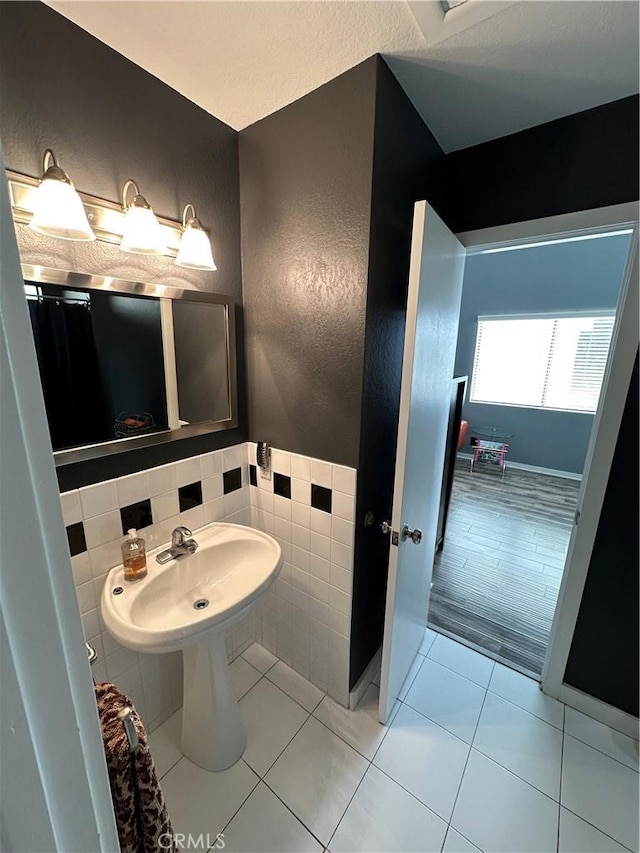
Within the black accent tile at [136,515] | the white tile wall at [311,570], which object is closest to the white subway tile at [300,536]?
the white tile wall at [311,570]

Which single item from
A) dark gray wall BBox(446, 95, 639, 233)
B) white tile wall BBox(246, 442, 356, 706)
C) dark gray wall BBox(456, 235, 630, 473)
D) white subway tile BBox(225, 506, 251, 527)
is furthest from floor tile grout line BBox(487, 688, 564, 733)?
dark gray wall BBox(456, 235, 630, 473)

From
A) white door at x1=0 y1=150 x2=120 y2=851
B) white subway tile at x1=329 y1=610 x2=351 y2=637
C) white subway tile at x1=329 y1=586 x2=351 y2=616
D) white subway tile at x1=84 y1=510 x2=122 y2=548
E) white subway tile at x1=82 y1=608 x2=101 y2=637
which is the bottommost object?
white subway tile at x1=329 y1=610 x2=351 y2=637

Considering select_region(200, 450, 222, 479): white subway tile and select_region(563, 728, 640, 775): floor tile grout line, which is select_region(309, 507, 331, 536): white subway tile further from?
select_region(563, 728, 640, 775): floor tile grout line

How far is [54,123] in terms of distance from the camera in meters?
0.93

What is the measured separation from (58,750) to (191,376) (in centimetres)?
116

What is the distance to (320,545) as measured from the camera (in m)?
1.42

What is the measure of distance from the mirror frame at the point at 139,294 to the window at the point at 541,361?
4.19m

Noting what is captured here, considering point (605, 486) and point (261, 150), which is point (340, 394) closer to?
point (261, 150)

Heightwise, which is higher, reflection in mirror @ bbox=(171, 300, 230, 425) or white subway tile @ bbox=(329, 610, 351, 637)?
reflection in mirror @ bbox=(171, 300, 230, 425)

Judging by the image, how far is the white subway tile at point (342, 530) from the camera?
1.31 metres

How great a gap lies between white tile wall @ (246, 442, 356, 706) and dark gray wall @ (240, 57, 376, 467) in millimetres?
110

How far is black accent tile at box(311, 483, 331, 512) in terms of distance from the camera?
1352mm

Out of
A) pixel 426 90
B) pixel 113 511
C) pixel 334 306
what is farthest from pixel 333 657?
pixel 426 90

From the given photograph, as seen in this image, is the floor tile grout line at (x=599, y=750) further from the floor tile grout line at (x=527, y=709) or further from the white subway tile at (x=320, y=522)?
the white subway tile at (x=320, y=522)
